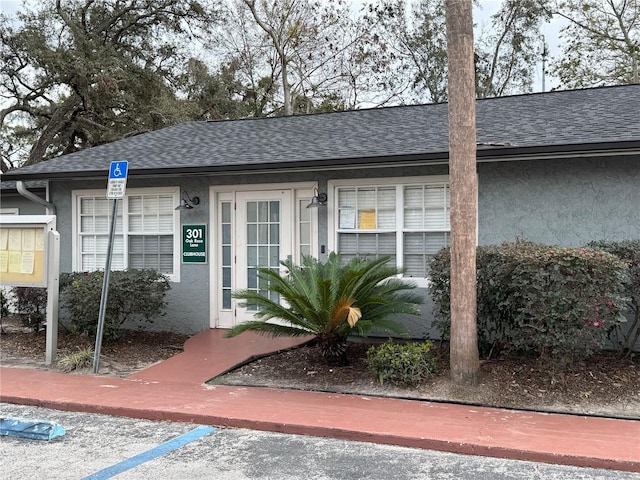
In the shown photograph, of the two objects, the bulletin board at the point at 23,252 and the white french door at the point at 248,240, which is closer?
the bulletin board at the point at 23,252

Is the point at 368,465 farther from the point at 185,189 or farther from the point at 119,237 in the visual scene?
the point at 119,237

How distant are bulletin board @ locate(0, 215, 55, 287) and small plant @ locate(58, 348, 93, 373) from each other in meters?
1.05

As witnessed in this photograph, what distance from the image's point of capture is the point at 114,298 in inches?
348

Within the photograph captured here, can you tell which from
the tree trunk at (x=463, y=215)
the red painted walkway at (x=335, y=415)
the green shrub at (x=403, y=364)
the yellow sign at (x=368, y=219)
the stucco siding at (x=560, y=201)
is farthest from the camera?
the yellow sign at (x=368, y=219)

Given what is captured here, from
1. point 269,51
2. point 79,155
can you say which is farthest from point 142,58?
point 79,155

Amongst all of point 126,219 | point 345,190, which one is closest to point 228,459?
point 345,190

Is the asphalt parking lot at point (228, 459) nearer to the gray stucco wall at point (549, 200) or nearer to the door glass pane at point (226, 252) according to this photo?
the gray stucco wall at point (549, 200)

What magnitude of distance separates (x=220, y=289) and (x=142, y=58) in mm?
17954

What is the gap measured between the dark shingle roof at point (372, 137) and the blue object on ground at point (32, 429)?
4.60 m

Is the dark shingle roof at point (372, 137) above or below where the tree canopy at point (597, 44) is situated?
below

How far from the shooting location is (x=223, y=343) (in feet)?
30.0

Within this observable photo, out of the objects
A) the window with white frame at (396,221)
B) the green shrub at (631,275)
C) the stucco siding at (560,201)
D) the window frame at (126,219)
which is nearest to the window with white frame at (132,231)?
the window frame at (126,219)

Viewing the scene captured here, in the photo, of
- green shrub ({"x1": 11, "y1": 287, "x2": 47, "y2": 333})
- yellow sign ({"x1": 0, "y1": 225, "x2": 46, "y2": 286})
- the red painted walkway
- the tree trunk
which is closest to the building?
green shrub ({"x1": 11, "y1": 287, "x2": 47, "y2": 333})

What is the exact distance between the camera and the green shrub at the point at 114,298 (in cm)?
885
